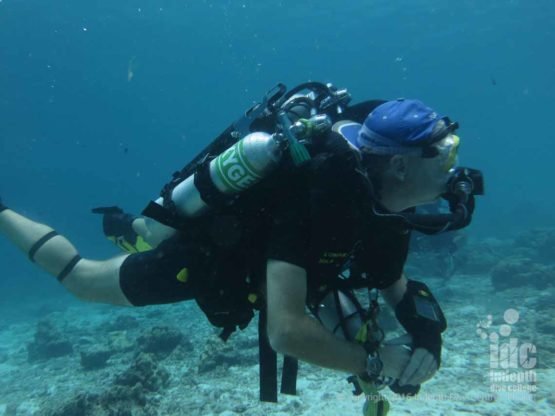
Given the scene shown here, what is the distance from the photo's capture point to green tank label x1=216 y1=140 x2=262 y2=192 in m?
2.90

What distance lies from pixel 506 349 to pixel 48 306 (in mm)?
21378

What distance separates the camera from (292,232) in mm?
2559

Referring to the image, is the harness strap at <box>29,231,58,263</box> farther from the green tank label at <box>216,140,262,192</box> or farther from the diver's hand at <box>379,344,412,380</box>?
the diver's hand at <box>379,344,412,380</box>

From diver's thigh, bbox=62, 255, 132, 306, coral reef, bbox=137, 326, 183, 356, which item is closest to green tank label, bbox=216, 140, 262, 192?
diver's thigh, bbox=62, 255, 132, 306

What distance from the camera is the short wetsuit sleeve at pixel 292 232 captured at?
8.29ft

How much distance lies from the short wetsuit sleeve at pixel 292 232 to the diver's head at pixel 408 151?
532 millimetres

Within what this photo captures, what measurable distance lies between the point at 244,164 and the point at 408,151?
1.06 meters

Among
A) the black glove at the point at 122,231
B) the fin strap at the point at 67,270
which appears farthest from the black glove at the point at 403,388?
the fin strap at the point at 67,270

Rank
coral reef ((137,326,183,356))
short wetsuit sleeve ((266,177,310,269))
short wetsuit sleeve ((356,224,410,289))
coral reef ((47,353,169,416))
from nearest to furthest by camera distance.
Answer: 1. short wetsuit sleeve ((266,177,310,269))
2. short wetsuit sleeve ((356,224,410,289))
3. coral reef ((47,353,169,416))
4. coral reef ((137,326,183,356))

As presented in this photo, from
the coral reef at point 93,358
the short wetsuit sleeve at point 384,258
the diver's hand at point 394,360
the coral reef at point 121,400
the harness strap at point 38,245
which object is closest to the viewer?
the diver's hand at point 394,360

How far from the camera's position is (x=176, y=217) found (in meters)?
3.38

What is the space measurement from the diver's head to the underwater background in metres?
4.24

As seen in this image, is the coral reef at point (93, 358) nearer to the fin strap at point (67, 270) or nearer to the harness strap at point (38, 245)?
the harness strap at point (38, 245)

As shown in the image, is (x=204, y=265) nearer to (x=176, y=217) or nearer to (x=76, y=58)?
(x=176, y=217)
